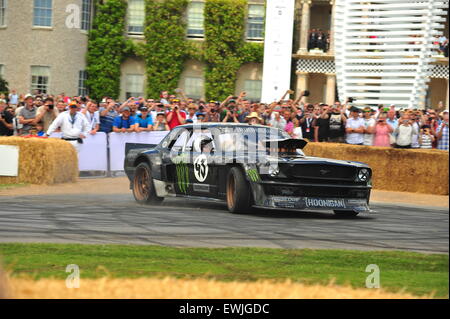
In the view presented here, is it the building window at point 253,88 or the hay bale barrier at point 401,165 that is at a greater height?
the building window at point 253,88

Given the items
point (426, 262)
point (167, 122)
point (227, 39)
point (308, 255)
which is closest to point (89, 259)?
point (308, 255)

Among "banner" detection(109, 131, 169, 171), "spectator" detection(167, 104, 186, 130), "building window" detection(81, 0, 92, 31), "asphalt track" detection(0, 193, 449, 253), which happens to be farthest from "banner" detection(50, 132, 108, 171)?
"building window" detection(81, 0, 92, 31)

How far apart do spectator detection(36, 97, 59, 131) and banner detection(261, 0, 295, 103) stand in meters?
5.20

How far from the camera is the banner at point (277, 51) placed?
23031mm

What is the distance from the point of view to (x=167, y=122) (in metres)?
22.8

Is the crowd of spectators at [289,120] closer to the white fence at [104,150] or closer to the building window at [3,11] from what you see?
the white fence at [104,150]

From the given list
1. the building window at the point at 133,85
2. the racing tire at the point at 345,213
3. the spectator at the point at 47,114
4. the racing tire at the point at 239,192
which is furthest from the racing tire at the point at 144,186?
the building window at the point at 133,85

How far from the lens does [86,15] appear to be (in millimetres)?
47094

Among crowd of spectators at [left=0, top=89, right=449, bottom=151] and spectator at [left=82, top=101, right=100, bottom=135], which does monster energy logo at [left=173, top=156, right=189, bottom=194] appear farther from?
spectator at [left=82, top=101, right=100, bottom=135]

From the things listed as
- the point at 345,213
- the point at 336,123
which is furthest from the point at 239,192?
the point at 336,123

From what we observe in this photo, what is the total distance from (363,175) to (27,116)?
9.61m

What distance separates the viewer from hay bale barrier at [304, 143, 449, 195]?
20672 millimetres

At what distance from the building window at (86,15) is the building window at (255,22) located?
25.9ft
